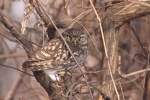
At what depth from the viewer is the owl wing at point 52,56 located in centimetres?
439

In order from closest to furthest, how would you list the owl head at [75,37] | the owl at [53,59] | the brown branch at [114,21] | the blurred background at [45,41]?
1. the owl at [53,59]
2. the brown branch at [114,21]
3. the owl head at [75,37]
4. the blurred background at [45,41]

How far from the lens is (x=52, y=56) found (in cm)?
455

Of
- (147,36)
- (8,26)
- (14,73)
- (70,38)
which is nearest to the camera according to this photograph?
(8,26)

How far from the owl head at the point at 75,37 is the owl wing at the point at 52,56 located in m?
0.43

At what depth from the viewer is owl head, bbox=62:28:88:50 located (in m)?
5.08

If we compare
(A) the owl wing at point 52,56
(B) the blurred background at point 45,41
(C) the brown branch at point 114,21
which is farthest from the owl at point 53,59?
(B) the blurred background at point 45,41

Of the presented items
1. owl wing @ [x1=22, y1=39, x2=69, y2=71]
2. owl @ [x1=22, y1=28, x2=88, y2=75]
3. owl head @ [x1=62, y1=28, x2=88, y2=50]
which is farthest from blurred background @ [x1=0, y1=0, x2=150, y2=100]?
owl wing @ [x1=22, y1=39, x2=69, y2=71]

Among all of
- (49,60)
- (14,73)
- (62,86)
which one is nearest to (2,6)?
(49,60)

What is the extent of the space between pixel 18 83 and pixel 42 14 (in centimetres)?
251

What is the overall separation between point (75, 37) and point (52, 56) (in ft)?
2.21

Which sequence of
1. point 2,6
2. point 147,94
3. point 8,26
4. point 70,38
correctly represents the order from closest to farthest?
1. point 8,26
2. point 147,94
3. point 70,38
4. point 2,6

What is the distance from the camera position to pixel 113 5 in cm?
444

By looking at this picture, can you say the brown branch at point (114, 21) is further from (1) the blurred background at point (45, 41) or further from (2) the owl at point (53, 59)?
(1) the blurred background at point (45, 41)

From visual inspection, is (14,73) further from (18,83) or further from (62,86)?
(62,86)
